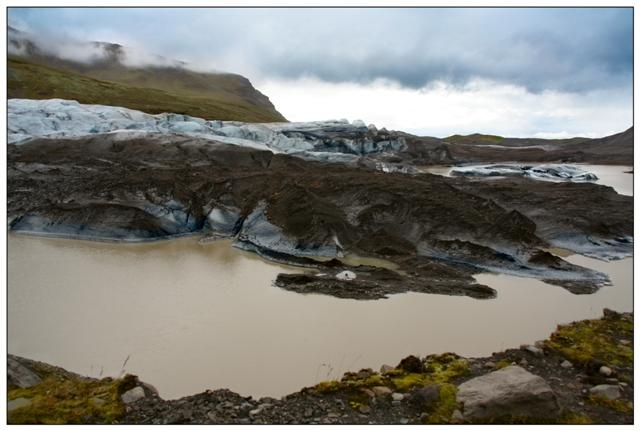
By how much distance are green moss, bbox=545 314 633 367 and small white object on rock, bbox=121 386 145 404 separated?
893 cm

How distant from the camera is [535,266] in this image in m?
20.9

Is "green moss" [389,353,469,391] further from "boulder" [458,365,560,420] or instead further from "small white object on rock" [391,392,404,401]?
"boulder" [458,365,560,420]

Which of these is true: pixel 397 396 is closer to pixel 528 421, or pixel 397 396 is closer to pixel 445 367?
pixel 445 367

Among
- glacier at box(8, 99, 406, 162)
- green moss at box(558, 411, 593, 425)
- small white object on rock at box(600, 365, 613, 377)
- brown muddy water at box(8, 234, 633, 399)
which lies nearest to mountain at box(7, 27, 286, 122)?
glacier at box(8, 99, 406, 162)

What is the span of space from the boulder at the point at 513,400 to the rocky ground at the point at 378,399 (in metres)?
0.02

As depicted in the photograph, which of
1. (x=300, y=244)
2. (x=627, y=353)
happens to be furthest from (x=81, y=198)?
(x=627, y=353)

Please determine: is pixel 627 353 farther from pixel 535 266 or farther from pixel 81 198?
pixel 81 198

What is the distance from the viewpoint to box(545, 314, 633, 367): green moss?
1116 centimetres

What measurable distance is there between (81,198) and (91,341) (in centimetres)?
1786

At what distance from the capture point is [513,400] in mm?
8250

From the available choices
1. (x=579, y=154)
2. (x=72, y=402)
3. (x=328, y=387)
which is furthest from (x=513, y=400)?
(x=579, y=154)

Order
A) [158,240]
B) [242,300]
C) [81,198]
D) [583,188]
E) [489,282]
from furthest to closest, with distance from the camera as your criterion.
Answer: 1. [583,188]
2. [81,198]
3. [158,240]
4. [489,282]
5. [242,300]

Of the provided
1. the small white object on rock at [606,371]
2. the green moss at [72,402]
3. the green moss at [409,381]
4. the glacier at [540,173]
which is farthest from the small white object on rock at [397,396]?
the glacier at [540,173]

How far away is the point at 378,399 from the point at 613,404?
412cm
